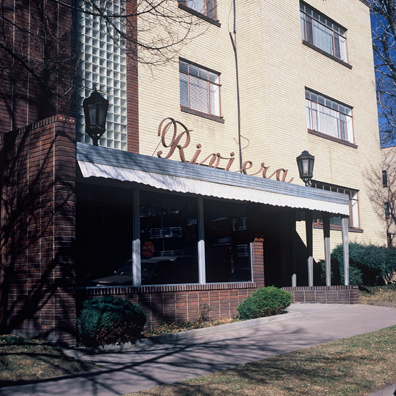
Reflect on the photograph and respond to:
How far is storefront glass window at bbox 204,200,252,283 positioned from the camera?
12.8 metres

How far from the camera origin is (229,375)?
→ 6.69 metres

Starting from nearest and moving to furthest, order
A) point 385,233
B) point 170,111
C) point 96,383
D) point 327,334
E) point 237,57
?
point 96,383, point 327,334, point 170,111, point 237,57, point 385,233

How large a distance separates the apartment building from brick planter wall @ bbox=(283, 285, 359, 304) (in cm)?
5

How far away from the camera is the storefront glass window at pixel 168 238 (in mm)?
11117

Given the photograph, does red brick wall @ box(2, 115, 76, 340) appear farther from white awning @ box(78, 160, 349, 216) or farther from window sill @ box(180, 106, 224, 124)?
window sill @ box(180, 106, 224, 124)

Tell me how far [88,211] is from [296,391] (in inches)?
226

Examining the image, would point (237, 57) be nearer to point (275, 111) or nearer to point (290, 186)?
point (275, 111)

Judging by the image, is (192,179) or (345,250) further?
(345,250)

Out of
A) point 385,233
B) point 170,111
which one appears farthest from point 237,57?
point 385,233

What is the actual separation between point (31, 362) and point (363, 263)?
15.2m

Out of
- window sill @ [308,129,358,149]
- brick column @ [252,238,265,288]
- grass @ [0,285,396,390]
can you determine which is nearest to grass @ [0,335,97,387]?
grass @ [0,285,396,390]

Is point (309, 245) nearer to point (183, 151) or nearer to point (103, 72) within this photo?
point (183, 151)

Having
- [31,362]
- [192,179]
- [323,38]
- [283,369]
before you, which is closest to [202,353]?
[283,369]

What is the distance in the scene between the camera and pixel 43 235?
8.98m
